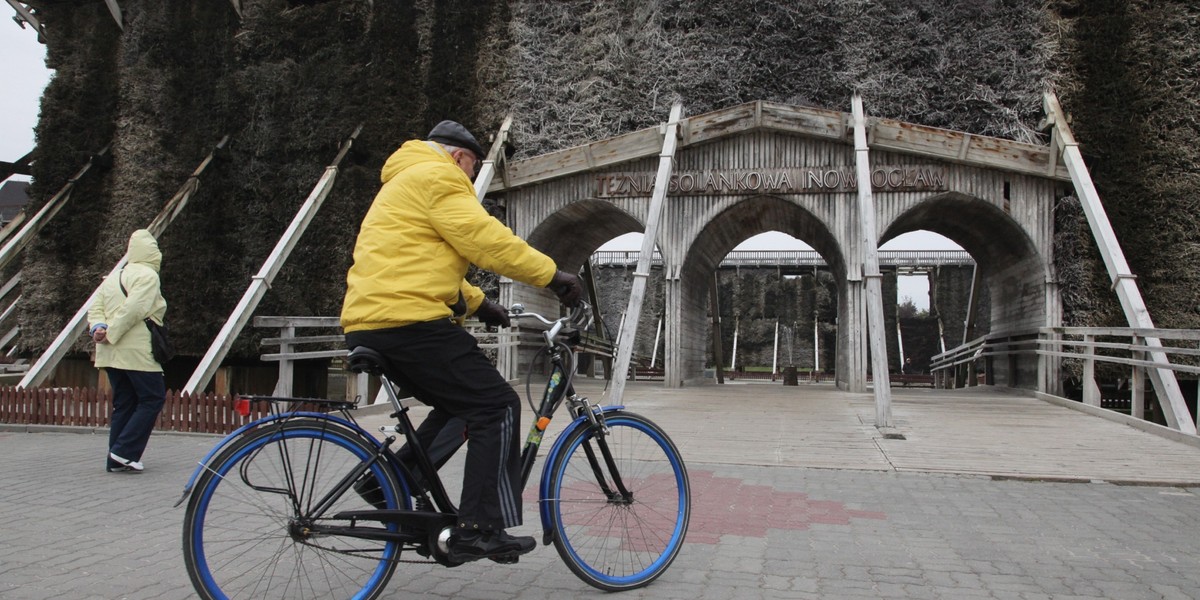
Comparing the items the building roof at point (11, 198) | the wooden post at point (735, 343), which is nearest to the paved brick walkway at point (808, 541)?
the wooden post at point (735, 343)

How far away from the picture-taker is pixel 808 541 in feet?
13.5

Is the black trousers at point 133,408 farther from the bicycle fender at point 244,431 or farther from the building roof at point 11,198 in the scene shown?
the building roof at point 11,198

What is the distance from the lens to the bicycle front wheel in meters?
3.22

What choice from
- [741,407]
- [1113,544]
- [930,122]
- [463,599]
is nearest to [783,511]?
[1113,544]

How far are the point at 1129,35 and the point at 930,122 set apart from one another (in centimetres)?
330

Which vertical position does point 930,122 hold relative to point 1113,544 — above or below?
above

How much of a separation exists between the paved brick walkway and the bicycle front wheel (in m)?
0.13

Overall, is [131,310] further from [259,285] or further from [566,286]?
[259,285]

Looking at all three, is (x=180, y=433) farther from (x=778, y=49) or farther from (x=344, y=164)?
(x=778, y=49)

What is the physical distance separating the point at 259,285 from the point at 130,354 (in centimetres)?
612

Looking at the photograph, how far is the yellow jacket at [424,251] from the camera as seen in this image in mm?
2932

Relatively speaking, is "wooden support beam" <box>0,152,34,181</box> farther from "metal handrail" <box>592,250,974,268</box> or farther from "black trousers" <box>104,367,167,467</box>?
"metal handrail" <box>592,250,974,268</box>

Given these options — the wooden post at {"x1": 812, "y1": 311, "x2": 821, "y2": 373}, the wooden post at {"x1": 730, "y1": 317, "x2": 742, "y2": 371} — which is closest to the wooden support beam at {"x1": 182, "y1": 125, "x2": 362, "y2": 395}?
the wooden post at {"x1": 730, "y1": 317, "x2": 742, "y2": 371}

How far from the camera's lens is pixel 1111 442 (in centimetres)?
748
